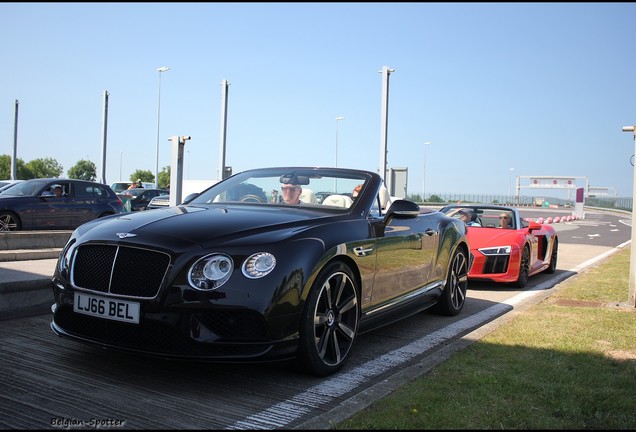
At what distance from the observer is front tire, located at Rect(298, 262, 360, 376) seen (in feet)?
13.4

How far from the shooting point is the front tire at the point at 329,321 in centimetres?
407

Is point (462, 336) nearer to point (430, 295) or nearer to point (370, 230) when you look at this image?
point (430, 295)

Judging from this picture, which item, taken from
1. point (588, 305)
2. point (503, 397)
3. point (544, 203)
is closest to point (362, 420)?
point (503, 397)

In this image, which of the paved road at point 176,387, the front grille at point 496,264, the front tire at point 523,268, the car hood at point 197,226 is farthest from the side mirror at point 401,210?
the front tire at point 523,268

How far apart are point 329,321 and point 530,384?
4.57 ft

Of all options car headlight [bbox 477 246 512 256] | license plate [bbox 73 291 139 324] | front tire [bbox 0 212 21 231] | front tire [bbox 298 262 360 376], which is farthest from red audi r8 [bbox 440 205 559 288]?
front tire [bbox 0 212 21 231]

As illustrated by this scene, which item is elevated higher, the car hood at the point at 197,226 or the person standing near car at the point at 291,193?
the person standing near car at the point at 291,193

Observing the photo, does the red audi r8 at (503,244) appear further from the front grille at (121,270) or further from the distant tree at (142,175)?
the distant tree at (142,175)

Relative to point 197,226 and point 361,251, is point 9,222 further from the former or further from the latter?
point 361,251

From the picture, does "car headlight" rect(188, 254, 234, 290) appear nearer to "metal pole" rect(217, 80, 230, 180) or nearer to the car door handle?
the car door handle

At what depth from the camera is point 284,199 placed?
5371mm

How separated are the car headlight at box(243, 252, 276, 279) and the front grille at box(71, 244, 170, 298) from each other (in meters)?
0.48

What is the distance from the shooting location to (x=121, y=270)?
3885mm

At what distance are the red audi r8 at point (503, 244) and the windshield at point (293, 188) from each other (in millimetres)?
4146
